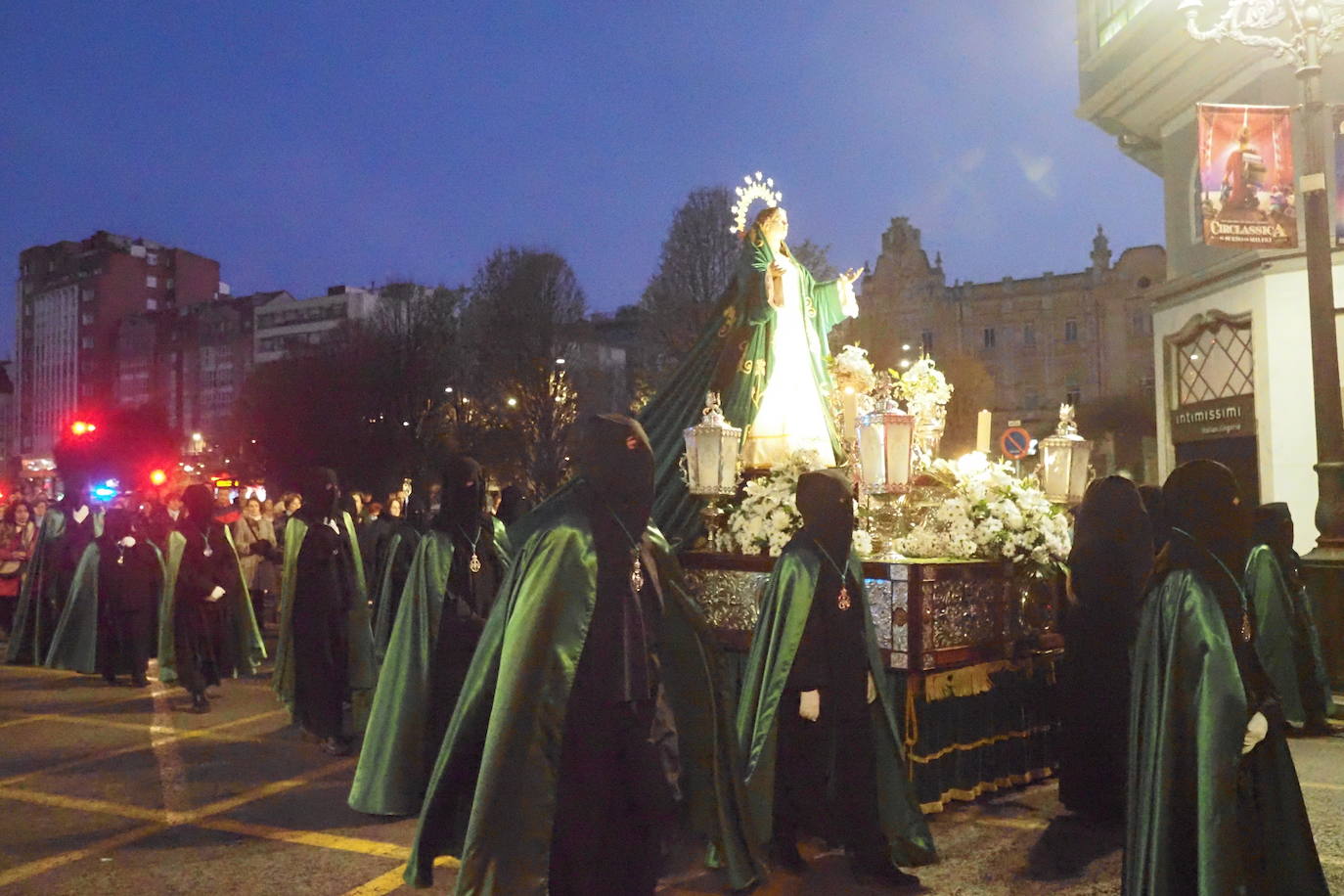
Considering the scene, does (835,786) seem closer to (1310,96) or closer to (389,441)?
(1310,96)

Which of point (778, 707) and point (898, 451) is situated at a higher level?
point (898, 451)

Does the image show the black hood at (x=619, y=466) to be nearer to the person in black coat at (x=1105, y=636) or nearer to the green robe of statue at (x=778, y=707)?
the green robe of statue at (x=778, y=707)

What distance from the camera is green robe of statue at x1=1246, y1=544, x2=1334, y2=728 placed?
838cm

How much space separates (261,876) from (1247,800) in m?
4.34

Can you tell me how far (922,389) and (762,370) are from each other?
3.88 feet

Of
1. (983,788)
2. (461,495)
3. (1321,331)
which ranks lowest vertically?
(983,788)

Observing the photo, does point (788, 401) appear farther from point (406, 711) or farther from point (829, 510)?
point (406, 711)

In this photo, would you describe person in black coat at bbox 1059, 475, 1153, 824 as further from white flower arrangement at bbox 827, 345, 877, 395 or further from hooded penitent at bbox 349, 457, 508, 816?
hooded penitent at bbox 349, 457, 508, 816

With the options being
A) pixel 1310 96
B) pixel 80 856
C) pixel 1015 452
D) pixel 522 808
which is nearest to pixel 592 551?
pixel 522 808

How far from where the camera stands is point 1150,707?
374cm

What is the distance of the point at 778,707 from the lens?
5367 millimetres

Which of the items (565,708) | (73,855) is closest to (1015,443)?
(73,855)

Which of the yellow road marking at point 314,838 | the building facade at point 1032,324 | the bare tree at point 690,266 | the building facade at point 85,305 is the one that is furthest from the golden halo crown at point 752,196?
the building facade at point 85,305

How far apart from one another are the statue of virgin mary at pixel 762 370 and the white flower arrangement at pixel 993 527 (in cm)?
118
